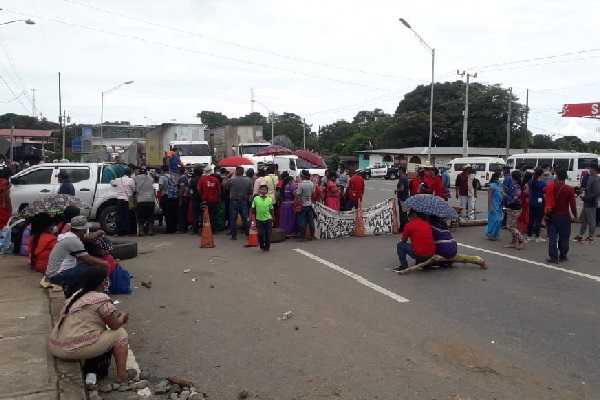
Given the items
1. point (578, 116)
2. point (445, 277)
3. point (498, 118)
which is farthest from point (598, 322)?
point (498, 118)

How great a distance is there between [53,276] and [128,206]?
23.0ft

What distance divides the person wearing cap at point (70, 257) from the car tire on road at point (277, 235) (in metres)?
6.29

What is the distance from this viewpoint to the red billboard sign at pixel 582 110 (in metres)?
40.5

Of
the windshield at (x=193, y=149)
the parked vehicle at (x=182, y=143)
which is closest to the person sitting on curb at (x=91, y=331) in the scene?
the parked vehicle at (x=182, y=143)

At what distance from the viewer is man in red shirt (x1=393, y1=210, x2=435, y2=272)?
9000 millimetres

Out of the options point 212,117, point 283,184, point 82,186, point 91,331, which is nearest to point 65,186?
point 82,186

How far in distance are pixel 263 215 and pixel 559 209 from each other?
5.72m

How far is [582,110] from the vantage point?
41656 millimetres

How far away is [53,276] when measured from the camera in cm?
664

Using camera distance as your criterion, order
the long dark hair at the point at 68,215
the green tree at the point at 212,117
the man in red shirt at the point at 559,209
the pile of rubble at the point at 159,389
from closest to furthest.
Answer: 1. the pile of rubble at the point at 159,389
2. the long dark hair at the point at 68,215
3. the man in red shirt at the point at 559,209
4. the green tree at the point at 212,117

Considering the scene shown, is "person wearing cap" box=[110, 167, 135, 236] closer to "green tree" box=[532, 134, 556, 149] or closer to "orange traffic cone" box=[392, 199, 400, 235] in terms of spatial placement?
"orange traffic cone" box=[392, 199, 400, 235]

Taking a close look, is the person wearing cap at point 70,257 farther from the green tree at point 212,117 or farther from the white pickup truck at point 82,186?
the green tree at point 212,117

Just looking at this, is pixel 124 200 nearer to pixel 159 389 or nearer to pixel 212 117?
pixel 159 389

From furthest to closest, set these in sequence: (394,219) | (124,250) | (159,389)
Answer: (394,219), (124,250), (159,389)
